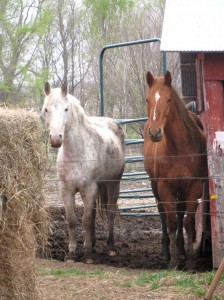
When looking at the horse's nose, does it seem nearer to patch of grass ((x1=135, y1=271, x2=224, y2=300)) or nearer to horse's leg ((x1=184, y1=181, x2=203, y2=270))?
horse's leg ((x1=184, y1=181, x2=203, y2=270))

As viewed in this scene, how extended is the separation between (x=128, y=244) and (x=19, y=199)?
16.6 feet

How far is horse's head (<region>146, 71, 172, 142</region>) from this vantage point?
7087mm

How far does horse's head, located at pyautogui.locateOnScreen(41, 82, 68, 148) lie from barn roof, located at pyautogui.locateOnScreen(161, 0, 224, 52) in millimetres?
1529

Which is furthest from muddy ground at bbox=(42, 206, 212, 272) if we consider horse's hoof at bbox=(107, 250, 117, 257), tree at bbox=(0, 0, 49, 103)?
tree at bbox=(0, 0, 49, 103)

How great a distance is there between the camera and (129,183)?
18.4 meters

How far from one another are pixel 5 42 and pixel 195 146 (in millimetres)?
18502

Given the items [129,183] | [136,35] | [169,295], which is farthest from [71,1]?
[169,295]

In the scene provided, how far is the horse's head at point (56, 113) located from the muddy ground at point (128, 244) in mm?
893

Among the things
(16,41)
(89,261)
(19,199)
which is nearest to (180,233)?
(89,261)

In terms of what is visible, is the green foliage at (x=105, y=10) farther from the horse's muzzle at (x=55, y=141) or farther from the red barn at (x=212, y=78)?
the horse's muzzle at (x=55, y=141)

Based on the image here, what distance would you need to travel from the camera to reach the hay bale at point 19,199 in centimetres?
500

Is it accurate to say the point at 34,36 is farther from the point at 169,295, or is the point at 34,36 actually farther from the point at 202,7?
the point at 169,295

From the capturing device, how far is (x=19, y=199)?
5039 mm

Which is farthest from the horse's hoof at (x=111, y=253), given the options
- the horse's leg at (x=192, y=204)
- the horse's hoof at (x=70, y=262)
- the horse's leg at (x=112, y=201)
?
the horse's leg at (x=192, y=204)
